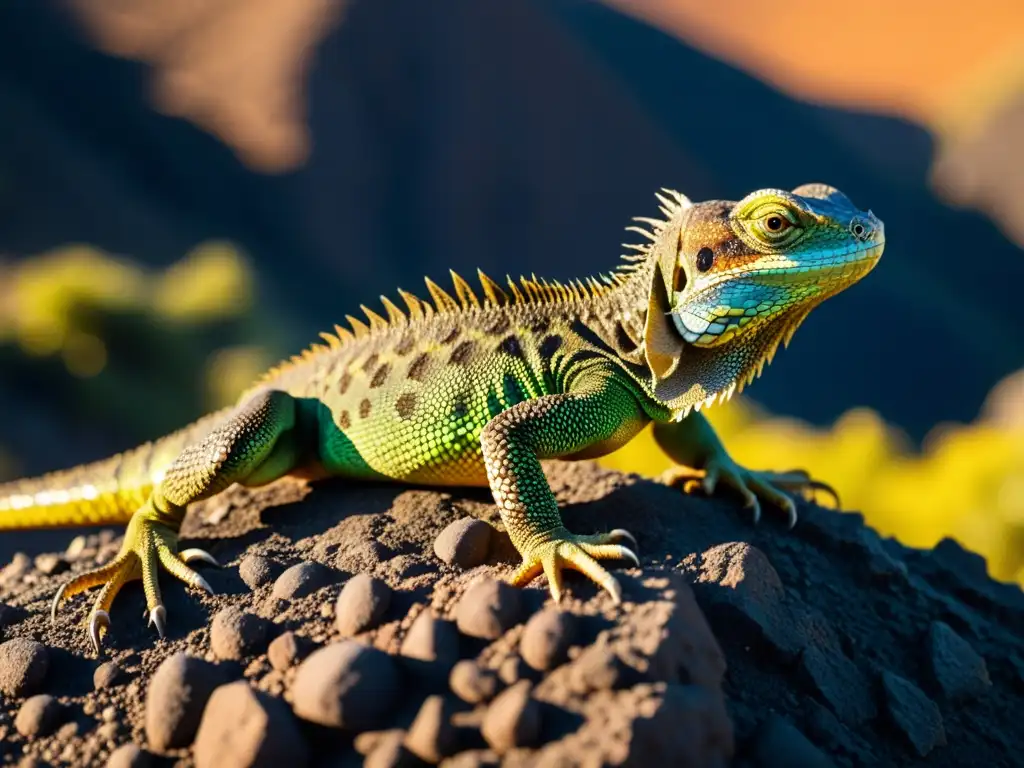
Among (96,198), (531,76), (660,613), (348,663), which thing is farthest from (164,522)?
(531,76)

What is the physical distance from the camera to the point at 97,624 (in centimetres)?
364

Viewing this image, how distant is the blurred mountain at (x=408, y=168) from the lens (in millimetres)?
25031

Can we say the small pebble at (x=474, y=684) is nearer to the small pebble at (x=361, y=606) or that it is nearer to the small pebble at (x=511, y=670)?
the small pebble at (x=511, y=670)

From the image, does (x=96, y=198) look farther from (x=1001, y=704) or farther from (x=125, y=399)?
(x=1001, y=704)

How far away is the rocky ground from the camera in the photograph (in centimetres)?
265

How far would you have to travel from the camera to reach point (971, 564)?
4891 millimetres

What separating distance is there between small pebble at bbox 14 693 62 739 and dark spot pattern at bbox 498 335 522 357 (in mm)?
2248

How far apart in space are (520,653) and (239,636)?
41.3 inches

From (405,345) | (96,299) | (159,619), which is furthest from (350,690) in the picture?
(96,299)

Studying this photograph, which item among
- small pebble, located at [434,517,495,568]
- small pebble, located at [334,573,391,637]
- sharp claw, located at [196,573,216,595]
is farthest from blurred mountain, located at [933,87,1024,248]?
small pebble, located at [334,573,391,637]

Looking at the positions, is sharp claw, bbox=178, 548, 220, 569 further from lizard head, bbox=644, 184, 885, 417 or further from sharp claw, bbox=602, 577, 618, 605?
lizard head, bbox=644, 184, 885, 417

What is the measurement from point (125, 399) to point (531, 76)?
59.2 ft

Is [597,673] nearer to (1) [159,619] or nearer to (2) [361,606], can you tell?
(2) [361,606]

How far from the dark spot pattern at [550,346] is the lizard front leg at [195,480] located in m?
1.32
